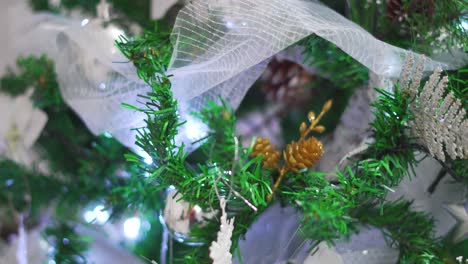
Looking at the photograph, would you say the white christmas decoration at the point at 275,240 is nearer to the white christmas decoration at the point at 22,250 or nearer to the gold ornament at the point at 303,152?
the gold ornament at the point at 303,152

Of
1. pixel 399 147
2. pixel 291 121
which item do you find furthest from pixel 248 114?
pixel 399 147

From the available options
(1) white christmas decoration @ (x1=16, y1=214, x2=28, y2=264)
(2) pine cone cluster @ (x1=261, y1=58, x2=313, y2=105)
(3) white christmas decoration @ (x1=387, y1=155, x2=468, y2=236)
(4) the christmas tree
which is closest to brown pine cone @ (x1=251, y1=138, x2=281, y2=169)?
(4) the christmas tree

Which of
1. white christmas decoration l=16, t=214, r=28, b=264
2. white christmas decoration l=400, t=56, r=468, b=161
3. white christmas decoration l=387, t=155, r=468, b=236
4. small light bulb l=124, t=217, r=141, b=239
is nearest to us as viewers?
white christmas decoration l=400, t=56, r=468, b=161

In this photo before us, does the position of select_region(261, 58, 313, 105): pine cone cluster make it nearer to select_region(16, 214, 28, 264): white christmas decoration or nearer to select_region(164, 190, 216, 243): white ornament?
select_region(164, 190, 216, 243): white ornament

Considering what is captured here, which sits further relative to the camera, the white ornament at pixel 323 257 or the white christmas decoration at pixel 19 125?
the white christmas decoration at pixel 19 125

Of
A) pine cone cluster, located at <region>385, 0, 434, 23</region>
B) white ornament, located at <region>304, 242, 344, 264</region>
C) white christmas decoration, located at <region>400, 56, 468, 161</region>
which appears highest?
pine cone cluster, located at <region>385, 0, 434, 23</region>

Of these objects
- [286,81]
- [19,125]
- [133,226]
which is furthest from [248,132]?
[19,125]

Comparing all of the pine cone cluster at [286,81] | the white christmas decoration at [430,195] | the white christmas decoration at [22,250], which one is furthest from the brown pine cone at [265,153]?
the white christmas decoration at [22,250]
